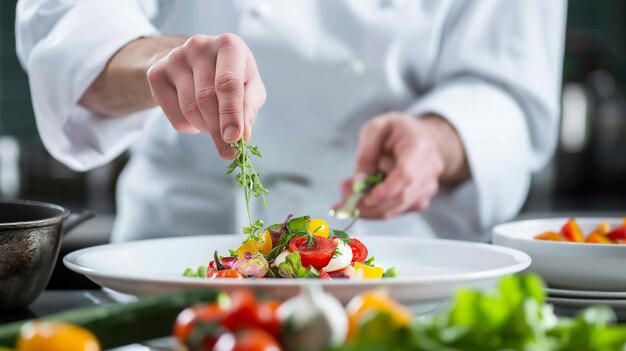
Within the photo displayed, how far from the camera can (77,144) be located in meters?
1.45

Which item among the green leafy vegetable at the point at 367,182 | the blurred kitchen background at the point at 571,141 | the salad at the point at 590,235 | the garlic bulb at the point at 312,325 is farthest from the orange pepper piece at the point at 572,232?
the blurred kitchen background at the point at 571,141

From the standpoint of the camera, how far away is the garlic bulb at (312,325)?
475 millimetres

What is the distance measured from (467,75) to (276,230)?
37.9 inches

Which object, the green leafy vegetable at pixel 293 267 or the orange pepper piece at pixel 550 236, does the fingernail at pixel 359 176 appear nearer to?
the orange pepper piece at pixel 550 236

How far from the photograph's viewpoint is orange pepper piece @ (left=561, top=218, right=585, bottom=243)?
1.04 meters

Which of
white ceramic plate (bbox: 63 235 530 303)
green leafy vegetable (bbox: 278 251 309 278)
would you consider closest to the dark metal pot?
white ceramic plate (bbox: 63 235 530 303)

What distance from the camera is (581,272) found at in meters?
0.88

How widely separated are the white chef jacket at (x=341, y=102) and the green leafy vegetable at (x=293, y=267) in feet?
2.32

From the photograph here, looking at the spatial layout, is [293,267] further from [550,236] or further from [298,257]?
[550,236]

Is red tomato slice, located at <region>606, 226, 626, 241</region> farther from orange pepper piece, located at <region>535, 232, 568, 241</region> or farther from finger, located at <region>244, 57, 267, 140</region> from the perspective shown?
finger, located at <region>244, 57, 267, 140</region>

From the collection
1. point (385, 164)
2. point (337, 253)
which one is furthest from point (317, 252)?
point (385, 164)

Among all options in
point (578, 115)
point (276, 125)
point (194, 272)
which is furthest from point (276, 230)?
point (578, 115)

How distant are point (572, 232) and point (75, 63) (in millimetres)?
806

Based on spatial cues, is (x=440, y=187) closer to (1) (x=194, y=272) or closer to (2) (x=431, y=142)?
(2) (x=431, y=142)
